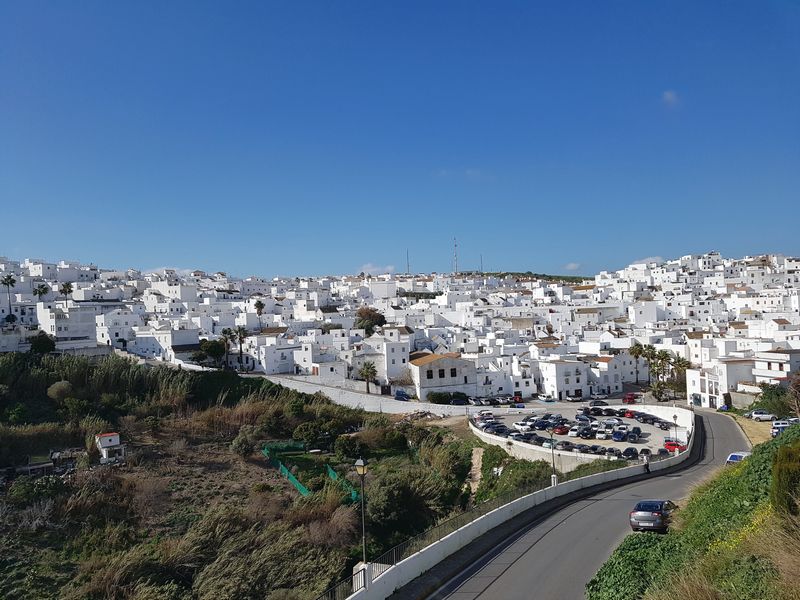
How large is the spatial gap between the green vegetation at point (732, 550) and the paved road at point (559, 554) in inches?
48.7

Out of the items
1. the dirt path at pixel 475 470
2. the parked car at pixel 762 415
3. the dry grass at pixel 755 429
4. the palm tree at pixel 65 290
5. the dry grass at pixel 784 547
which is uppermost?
the palm tree at pixel 65 290

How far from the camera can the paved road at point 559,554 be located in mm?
8820

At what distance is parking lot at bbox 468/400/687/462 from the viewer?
25.4 meters

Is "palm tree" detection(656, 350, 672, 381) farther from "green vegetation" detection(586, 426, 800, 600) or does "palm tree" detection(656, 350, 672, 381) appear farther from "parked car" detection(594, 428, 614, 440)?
"green vegetation" detection(586, 426, 800, 600)

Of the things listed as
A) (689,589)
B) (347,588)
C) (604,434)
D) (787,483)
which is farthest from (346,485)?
(689,589)

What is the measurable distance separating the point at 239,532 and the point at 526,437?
47.2 ft

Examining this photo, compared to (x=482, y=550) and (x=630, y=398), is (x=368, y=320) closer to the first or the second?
(x=630, y=398)

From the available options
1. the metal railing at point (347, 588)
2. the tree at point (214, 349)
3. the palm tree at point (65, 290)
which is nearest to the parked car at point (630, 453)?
the metal railing at point (347, 588)

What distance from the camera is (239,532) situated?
60.6 feet

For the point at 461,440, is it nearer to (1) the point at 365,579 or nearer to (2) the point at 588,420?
(2) the point at 588,420

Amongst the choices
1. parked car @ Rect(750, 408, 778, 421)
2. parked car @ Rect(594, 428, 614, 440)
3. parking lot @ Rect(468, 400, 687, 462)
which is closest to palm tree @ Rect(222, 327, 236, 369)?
parking lot @ Rect(468, 400, 687, 462)

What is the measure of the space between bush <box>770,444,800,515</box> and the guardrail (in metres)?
5.00

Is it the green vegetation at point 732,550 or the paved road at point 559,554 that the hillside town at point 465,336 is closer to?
the paved road at point 559,554

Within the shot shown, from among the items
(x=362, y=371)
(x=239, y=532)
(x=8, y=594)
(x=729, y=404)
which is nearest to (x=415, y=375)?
(x=362, y=371)
